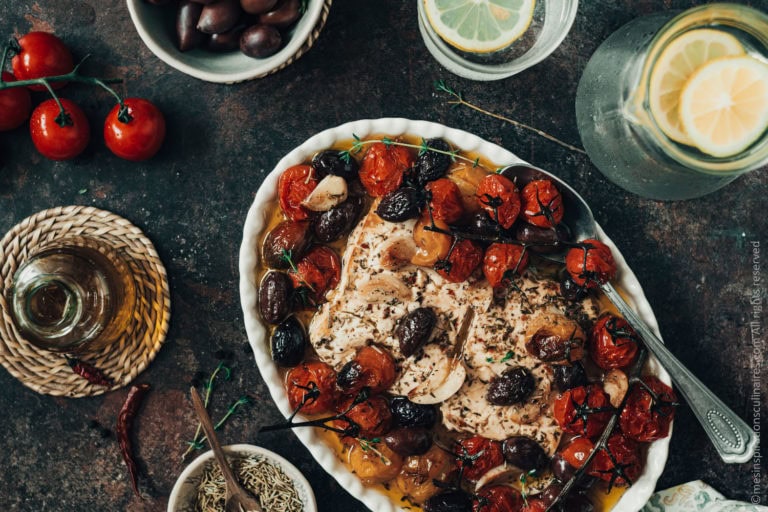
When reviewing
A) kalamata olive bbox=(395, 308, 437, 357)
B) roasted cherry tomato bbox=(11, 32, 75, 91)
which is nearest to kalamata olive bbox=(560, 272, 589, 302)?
kalamata olive bbox=(395, 308, 437, 357)

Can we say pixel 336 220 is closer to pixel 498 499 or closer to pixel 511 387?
pixel 511 387

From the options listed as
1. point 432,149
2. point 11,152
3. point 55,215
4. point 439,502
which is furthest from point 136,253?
point 439,502

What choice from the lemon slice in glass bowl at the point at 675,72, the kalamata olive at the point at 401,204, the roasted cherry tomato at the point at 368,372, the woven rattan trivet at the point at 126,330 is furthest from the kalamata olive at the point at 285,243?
the lemon slice in glass bowl at the point at 675,72

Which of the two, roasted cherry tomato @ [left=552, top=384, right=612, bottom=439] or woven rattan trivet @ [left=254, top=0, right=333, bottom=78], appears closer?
roasted cherry tomato @ [left=552, top=384, right=612, bottom=439]

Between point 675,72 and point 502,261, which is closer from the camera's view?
point 675,72

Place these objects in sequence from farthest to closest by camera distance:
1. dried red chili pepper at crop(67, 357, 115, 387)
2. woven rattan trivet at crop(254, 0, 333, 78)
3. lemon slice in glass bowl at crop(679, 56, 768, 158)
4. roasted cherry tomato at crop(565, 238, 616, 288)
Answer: dried red chili pepper at crop(67, 357, 115, 387) < woven rattan trivet at crop(254, 0, 333, 78) < roasted cherry tomato at crop(565, 238, 616, 288) < lemon slice in glass bowl at crop(679, 56, 768, 158)

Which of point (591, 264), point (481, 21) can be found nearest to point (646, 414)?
point (591, 264)

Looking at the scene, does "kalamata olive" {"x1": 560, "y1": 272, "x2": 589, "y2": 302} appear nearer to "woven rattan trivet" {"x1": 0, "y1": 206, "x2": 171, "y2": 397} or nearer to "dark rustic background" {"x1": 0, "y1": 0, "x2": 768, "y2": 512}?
"dark rustic background" {"x1": 0, "y1": 0, "x2": 768, "y2": 512}
